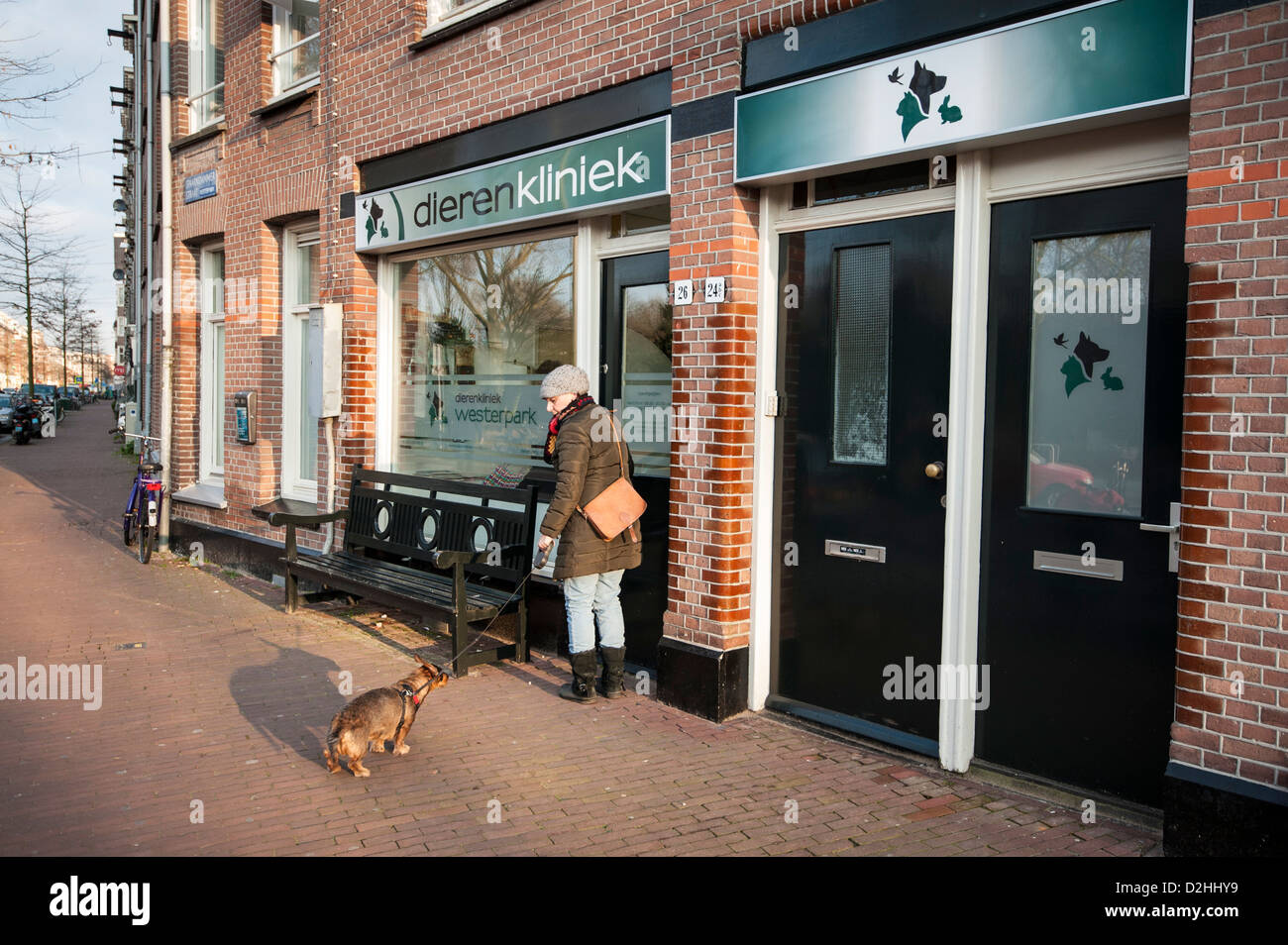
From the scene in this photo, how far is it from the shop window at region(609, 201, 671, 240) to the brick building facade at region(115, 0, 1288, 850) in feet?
0.07

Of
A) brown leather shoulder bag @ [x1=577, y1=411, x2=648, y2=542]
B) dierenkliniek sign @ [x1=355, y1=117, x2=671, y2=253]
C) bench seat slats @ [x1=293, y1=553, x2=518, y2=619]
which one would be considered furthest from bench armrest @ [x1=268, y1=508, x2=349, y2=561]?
brown leather shoulder bag @ [x1=577, y1=411, x2=648, y2=542]

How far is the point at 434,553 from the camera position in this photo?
7121 mm

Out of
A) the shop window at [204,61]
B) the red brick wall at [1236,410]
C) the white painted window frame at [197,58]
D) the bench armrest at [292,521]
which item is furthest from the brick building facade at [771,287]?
the white painted window frame at [197,58]

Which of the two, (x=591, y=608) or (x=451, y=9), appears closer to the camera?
(x=591, y=608)

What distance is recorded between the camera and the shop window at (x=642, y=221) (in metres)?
6.54

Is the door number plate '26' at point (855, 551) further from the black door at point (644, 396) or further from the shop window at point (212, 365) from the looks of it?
the shop window at point (212, 365)

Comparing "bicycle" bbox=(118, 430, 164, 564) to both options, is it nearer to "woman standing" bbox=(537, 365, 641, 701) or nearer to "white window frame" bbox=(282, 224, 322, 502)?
"white window frame" bbox=(282, 224, 322, 502)

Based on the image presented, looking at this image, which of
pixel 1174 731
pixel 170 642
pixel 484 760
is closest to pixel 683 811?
pixel 484 760

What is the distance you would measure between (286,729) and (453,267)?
4.27 m

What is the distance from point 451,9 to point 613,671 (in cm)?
549

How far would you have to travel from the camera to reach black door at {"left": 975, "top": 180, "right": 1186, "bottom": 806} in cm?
423

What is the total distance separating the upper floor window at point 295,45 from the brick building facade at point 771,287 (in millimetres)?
37

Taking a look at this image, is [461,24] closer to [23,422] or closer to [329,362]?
[329,362]

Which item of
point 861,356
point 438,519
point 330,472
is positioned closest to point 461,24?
point 438,519
